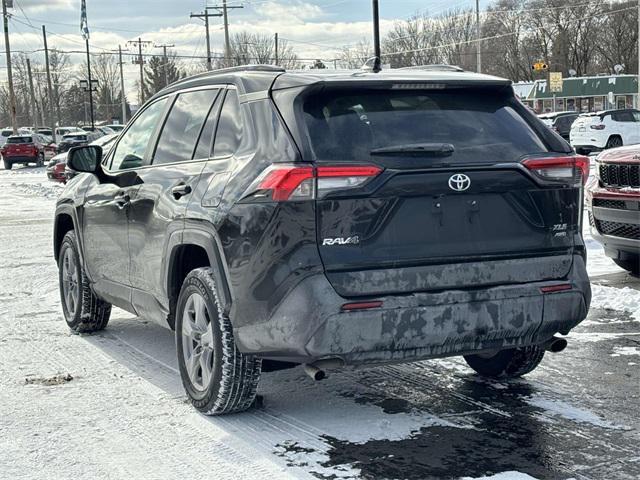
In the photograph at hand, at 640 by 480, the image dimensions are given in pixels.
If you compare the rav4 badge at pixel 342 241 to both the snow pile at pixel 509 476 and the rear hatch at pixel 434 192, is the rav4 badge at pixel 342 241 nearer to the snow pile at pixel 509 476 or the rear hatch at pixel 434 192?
the rear hatch at pixel 434 192

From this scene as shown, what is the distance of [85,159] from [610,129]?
91.7 feet

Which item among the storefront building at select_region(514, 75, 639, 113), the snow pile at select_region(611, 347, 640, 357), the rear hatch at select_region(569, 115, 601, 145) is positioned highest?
the storefront building at select_region(514, 75, 639, 113)

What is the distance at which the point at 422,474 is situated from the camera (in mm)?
3926

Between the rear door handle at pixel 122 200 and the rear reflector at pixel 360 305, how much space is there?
2.27 meters

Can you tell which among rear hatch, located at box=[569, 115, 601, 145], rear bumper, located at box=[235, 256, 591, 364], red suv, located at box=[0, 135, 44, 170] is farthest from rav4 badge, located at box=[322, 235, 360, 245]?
red suv, located at box=[0, 135, 44, 170]

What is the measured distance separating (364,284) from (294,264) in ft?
1.11

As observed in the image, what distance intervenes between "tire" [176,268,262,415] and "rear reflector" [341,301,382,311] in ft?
2.49

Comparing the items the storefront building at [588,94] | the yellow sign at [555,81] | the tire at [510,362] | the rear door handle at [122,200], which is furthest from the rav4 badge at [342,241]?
the yellow sign at [555,81]

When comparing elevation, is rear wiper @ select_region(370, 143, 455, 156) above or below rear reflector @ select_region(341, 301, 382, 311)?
above

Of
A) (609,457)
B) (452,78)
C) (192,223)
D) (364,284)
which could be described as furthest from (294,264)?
(609,457)

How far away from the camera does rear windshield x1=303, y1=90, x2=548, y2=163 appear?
14.0 ft

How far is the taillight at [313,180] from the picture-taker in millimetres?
4152

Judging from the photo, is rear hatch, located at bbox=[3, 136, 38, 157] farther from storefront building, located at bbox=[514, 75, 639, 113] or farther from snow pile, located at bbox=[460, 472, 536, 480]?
snow pile, located at bbox=[460, 472, 536, 480]

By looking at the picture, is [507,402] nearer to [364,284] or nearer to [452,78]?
[364,284]
